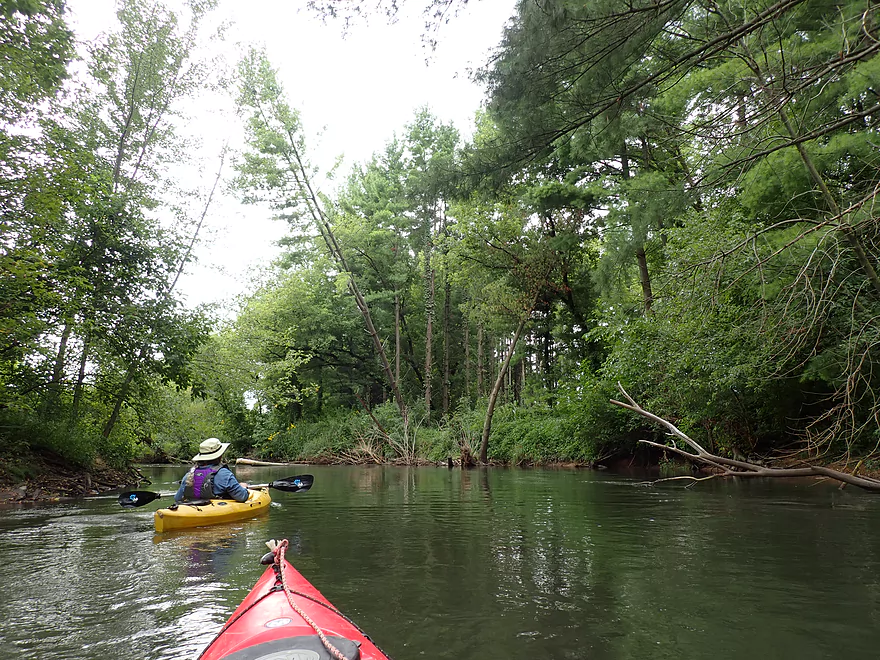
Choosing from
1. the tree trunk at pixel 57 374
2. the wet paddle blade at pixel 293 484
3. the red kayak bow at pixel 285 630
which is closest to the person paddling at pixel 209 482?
the wet paddle blade at pixel 293 484

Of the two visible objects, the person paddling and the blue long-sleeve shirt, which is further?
the blue long-sleeve shirt

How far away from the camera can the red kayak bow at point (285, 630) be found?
1.95m

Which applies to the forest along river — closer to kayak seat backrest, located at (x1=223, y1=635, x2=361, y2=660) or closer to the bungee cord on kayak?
the bungee cord on kayak

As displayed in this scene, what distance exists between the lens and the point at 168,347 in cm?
1093

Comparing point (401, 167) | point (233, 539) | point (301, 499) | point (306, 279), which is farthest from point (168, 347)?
point (401, 167)

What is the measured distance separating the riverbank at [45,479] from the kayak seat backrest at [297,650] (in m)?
9.99

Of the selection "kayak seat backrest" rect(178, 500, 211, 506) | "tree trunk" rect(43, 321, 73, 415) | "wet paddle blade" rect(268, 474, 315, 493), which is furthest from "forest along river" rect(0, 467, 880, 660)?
"tree trunk" rect(43, 321, 73, 415)

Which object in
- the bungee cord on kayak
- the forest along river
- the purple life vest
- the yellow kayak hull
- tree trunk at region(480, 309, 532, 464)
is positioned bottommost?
the forest along river

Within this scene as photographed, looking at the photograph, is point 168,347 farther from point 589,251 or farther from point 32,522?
point 589,251

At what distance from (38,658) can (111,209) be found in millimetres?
9681

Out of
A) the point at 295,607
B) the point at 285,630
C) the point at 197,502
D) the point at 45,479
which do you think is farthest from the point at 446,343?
the point at 285,630

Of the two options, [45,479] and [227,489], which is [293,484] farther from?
[45,479]

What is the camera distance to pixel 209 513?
723 centimetres

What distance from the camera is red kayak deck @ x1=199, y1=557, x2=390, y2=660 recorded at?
6.42ft
